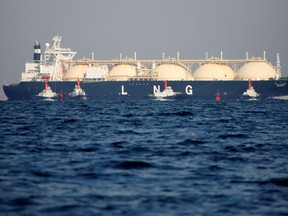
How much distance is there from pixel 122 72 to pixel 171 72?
11963 millimetres

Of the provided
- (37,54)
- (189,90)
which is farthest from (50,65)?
(189,90)

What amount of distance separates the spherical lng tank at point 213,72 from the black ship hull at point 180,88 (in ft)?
A: 26.5

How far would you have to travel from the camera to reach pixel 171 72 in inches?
5610

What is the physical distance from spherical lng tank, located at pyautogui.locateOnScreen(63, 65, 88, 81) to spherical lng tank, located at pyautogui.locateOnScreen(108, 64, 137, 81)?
7190mm

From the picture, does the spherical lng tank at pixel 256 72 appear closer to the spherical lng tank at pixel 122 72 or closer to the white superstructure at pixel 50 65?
the spherical lng tank at pixel 122 72

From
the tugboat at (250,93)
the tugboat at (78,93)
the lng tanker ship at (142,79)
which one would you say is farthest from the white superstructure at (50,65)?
the tugboat at (250,93)

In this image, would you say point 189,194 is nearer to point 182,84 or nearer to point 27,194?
point 27,194

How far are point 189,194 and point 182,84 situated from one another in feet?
391

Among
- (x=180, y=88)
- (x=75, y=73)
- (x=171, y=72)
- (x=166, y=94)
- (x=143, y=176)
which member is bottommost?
(x=166, y=94)

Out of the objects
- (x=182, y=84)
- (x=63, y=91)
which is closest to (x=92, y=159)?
(x=182, y=84)

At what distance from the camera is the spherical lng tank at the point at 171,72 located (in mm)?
141500

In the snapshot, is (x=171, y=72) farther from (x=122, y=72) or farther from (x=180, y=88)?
(x=122, y=72)

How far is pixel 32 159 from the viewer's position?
19719 mm

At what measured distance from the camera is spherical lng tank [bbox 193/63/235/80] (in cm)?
13938
